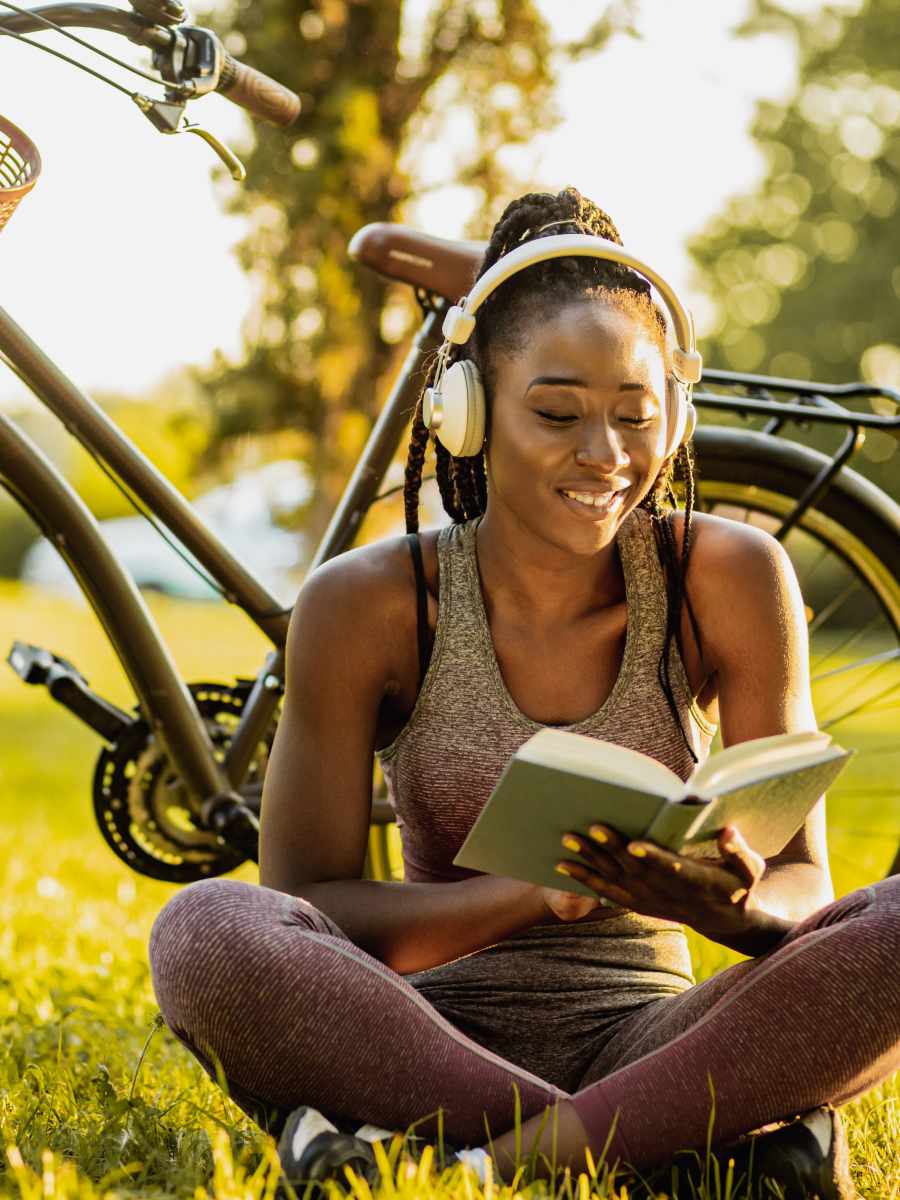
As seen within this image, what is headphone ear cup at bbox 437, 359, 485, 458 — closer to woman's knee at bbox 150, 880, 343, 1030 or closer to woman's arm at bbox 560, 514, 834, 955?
woman's arm at bbox 560, 514, 834, 955

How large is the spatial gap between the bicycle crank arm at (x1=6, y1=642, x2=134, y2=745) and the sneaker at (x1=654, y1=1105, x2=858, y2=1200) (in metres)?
1.43

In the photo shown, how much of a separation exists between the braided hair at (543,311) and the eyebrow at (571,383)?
0.07 m

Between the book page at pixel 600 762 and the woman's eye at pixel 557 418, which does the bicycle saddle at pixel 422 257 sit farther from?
the book page at pixel 600 762

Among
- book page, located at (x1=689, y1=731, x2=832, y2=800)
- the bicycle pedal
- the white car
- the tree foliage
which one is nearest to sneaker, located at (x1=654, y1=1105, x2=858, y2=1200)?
book page, located at (x1=689, y1=731, x2=832, y2=800)

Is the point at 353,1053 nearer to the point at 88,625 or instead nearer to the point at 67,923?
the point at 67,923

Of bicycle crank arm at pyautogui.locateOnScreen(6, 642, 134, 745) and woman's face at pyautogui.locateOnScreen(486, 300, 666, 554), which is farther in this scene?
bicycle crank arm at pyautogui.locateOnScreen(6, 642, 134, 745)

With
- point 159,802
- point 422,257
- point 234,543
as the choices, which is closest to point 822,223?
point 234,543

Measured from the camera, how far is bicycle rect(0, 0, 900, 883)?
2707 mm

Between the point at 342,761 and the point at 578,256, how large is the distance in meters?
0.75

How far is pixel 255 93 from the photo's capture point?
2.54m

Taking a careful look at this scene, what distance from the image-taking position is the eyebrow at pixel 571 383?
1.97 metres

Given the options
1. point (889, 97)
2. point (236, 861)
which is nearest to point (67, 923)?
point (236, 861)

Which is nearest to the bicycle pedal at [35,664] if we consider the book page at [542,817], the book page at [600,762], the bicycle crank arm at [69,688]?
the bicycle crank arm at [69,688]

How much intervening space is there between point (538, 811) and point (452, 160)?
4685 millimetres
